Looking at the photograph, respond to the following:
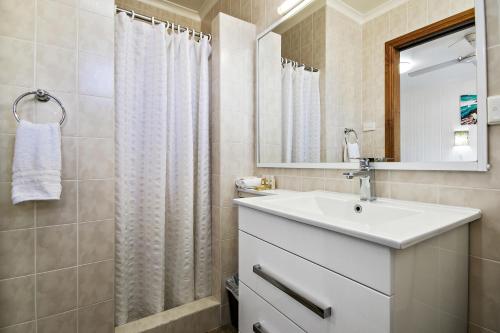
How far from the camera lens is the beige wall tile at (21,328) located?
1.05 metres

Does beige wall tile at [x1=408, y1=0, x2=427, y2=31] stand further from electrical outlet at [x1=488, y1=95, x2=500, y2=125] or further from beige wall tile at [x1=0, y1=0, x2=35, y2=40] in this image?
beige wall tile at [x1=0, y1=0, x2=35, y2=40]

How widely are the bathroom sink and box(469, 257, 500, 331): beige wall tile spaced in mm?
162

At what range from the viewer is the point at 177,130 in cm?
159

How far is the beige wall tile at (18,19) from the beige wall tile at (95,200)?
670 mm

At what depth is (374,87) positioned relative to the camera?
1083mm

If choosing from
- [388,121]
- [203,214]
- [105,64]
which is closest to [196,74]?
[105,64]

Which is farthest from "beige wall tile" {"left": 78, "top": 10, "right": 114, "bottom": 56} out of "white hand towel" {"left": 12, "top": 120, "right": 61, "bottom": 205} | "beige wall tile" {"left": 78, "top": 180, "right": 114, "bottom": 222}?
"beige wall tile" {"left": 78, "top": 180, "right": 114, "bottom": 222}

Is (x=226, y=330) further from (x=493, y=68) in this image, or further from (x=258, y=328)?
(x=493, y=68)

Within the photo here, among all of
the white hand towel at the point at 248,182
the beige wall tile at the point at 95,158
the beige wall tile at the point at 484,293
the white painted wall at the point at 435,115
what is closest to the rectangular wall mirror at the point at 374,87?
the white painted wall at the point at 435,115

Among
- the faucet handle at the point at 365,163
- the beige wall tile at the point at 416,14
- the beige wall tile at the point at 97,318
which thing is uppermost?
the beige wall tile at the point at 416,14

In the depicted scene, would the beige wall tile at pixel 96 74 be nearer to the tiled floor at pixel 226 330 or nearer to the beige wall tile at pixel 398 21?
the beige wall tile at pixel 398 21

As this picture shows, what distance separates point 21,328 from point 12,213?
0.49 meters

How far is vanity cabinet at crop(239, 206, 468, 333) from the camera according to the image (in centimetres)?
55

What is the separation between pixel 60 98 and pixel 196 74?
2.57 feet
